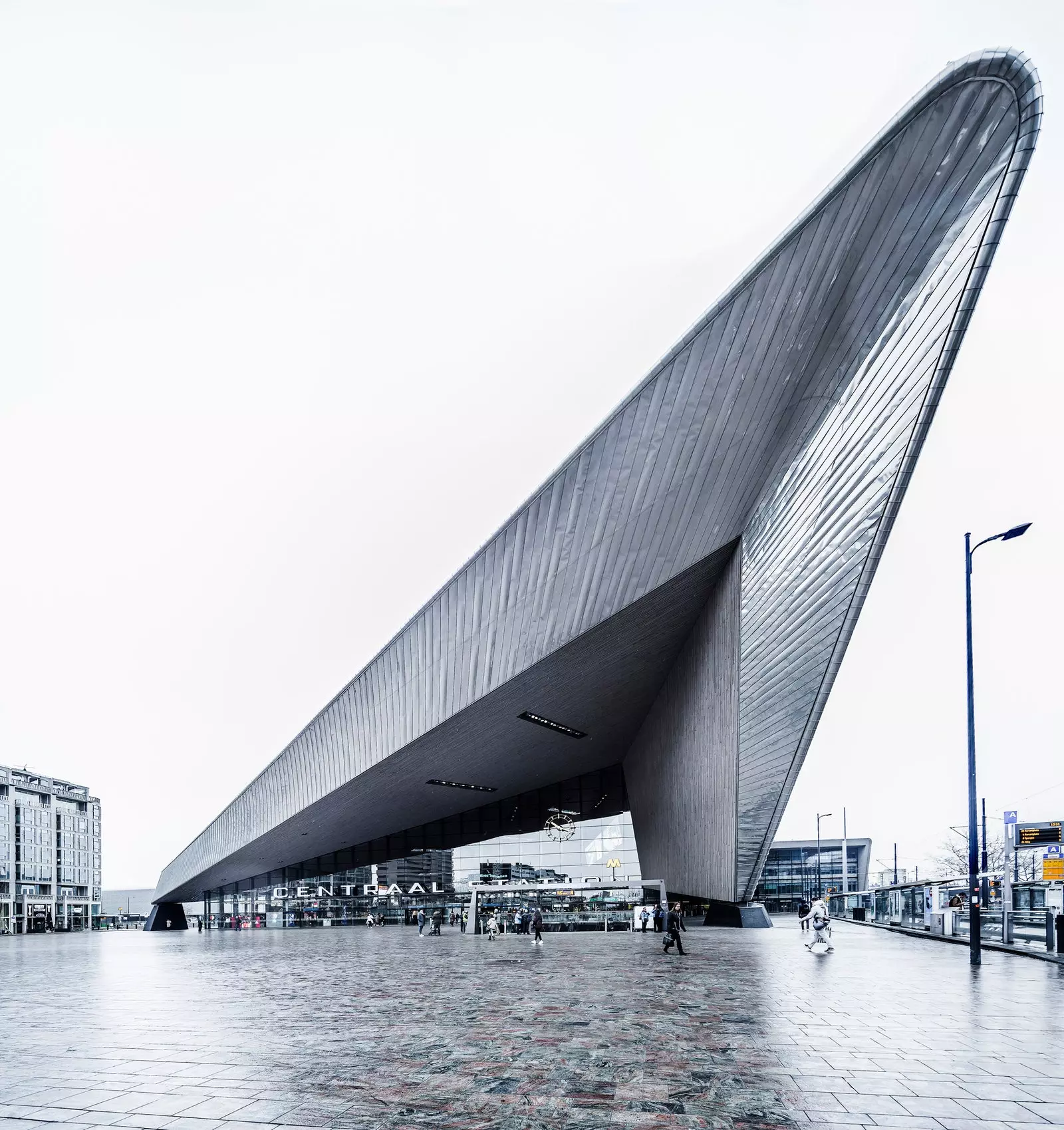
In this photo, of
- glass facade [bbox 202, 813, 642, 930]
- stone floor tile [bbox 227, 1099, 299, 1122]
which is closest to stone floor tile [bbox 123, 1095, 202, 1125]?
stone floor tile [bbox 227, 1099, 299, 1122]

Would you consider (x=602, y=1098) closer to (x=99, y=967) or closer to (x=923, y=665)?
(x=99, y=967)

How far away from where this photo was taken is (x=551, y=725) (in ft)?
87.5

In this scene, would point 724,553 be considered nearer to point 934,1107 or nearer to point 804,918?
point 934,1107

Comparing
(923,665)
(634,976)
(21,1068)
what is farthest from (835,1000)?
(923,665)

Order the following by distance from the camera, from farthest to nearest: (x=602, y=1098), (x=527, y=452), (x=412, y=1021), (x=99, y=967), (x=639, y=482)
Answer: (x=527, y=452) → (x=99, y=967) → (x=639, y=482) → (x=412, y=1021) → (x=602, y=1098)

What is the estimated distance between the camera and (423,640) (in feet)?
71.4

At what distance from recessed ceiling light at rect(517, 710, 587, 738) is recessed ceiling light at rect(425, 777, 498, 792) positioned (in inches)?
183

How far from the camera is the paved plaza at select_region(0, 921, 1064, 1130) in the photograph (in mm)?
5430

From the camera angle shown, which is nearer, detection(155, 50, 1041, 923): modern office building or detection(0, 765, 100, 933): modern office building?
detection(155, 50, 1041, 923): modern office building

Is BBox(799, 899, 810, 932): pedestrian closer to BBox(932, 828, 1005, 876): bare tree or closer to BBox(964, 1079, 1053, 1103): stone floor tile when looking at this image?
BBox(964, 1079, 1053, 1103): stone floor tile

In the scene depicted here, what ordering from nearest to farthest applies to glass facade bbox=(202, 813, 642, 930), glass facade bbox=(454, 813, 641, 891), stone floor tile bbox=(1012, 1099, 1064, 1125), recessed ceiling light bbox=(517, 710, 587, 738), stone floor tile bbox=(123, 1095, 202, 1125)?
stone floor tile bbox=(1012, 1099, 1064, 1125)
stone floor tile bbox=(123, 1095, 202, 1125)
recessed ceiling light bbox=(517, 710, 587, 738)
glass facade bbox=(202, 813, 642, 930)
glass facade bbox=(454, 813, 641, 891)

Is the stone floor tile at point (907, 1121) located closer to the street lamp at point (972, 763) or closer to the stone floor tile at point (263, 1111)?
the stone floor tile at point (263, 1111)

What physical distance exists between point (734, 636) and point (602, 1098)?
A: 13.0 metres

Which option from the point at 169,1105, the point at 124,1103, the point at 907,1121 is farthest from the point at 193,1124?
the point at 907,1121
